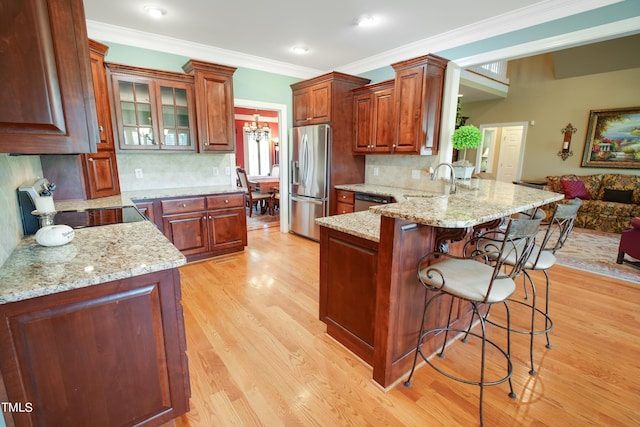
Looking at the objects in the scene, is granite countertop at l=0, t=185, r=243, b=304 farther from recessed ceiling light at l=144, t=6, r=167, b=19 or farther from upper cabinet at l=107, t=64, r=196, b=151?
recessed ceiling light at l=144, t=6, r=167, b=19

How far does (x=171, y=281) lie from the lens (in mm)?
1284

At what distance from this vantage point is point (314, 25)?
3.17 meters

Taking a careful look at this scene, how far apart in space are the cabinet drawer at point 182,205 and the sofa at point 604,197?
652 cm

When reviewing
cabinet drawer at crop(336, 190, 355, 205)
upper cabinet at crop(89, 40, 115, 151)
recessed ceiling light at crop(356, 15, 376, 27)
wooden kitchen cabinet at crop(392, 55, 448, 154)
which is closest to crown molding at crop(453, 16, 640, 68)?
wooden kitchen cabinet at crop(392, 55, 448, 154)

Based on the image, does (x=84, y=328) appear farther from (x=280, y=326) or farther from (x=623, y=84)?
(x=623, y=84)

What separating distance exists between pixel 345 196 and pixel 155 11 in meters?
2.99

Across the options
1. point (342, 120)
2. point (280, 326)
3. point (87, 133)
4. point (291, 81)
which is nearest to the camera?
point (87, 133)

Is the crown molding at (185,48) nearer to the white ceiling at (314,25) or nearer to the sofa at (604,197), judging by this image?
the white ceiling at (314,25)

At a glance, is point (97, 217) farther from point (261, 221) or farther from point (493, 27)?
point (493, 27)

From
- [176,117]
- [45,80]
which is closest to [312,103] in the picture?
[176,117]

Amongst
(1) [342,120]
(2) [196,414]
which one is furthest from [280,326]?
(1) [342,120]

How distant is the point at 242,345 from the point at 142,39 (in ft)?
11.9

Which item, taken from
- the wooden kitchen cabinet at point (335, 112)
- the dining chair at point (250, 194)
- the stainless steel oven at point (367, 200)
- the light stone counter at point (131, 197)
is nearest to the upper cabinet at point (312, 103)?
the wooden kitchen cabinet at point (335, 112)

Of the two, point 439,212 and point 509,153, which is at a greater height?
point 509,153
